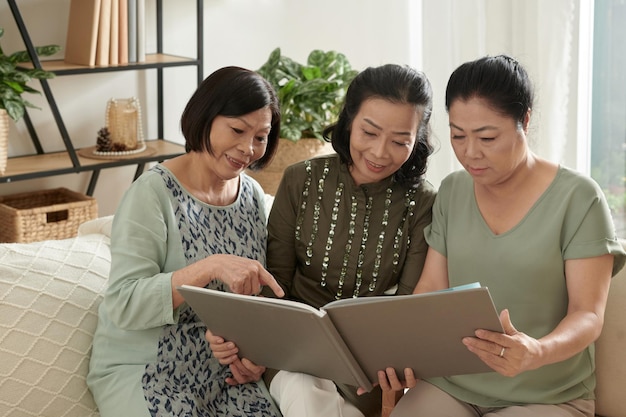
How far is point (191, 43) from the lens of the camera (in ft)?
12.4

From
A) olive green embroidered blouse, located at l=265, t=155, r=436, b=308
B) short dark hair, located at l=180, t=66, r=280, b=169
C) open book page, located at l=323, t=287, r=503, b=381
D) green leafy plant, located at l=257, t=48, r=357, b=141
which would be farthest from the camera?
green leafy plant, located at l=257, t=48, r=357, b=141

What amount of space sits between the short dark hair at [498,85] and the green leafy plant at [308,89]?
174cm

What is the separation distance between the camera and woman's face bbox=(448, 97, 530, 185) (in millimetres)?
1705

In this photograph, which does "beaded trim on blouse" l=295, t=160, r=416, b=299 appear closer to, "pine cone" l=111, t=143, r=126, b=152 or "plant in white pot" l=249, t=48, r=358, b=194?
"plant in white pot" l=249, t=48, r=358, b=194

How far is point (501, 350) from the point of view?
4.96 ft

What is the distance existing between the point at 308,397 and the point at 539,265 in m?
0.53

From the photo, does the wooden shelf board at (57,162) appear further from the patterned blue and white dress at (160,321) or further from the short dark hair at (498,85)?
the short dark hair at (498,85)

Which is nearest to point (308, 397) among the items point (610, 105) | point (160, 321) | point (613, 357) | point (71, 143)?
point (160, 321)

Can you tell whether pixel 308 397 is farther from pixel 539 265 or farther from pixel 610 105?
pixel 610 105

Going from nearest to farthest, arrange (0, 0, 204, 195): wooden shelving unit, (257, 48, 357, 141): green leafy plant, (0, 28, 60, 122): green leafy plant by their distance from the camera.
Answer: (0, 28, 60, 122): green leafy plant → (0, 0, 204, 195): wooden shelving unit → (257, 48, 357, 141): green leafy plant

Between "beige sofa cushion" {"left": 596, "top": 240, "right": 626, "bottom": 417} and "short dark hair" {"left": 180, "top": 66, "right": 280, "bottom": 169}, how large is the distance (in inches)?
34.5

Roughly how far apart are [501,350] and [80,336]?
90 cm

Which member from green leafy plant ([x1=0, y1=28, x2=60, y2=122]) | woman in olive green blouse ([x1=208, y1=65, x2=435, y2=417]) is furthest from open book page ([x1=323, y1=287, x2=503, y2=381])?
green leafy plant ([x1=0, y1=28, x2=60, y2=122])

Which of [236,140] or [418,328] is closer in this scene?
[418,328]
